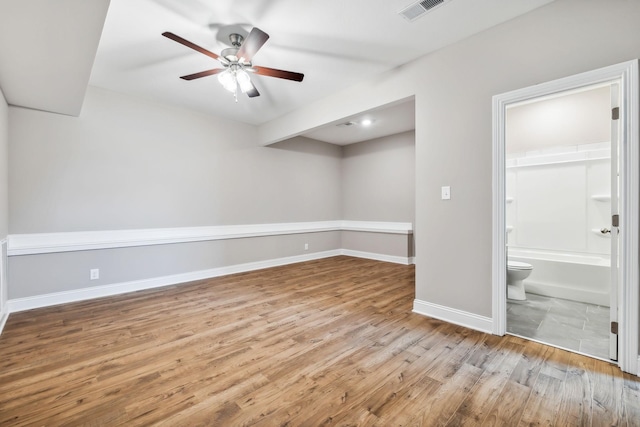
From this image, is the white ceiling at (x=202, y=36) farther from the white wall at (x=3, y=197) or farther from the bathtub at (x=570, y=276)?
the bathtub at (x=570, y=276)

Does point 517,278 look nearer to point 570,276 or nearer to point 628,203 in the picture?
point 570,276

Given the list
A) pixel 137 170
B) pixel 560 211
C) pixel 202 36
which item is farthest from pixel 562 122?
pixel 137 170

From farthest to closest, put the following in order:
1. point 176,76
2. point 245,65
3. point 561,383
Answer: point 176,76
point 245,65
point 561,383

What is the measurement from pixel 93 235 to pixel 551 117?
617cm

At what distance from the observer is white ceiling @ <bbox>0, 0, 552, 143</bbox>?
178 cm

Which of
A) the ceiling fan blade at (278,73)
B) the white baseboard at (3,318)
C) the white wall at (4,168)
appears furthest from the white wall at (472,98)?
the white baseboard at (3,318)

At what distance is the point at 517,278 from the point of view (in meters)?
3.19

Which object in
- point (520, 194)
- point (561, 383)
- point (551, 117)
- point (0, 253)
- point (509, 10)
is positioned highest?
point (509, 10)

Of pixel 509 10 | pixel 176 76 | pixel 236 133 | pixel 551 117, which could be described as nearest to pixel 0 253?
pixel 176 76

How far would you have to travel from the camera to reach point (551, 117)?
12.1 ft

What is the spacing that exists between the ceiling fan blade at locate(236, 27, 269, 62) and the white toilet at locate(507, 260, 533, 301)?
3.45 m

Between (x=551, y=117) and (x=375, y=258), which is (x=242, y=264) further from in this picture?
(x=551, y=117)

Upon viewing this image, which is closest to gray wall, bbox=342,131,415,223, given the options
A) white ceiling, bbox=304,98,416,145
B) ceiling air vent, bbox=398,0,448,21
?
white ceiling, bbox=304,98,416,145

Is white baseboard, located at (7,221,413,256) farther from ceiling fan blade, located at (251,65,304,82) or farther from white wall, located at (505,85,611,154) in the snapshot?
ceiling fan blade, located at (251,65,304,82)
